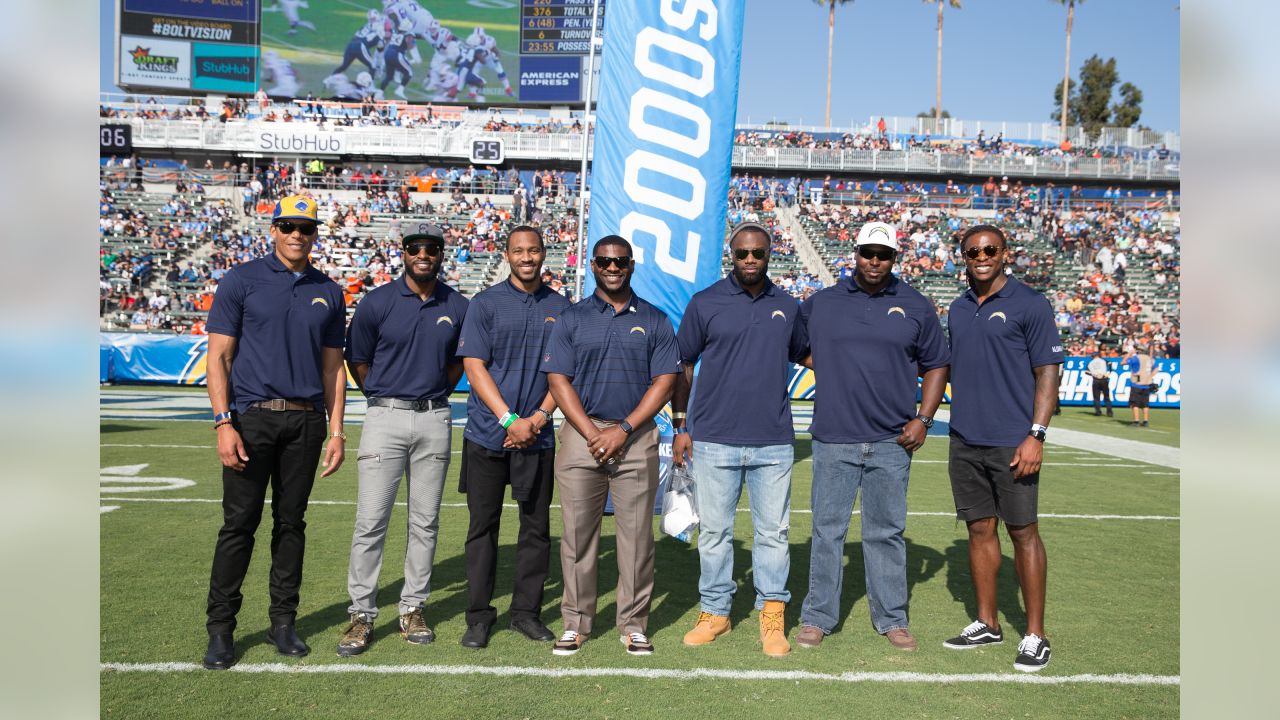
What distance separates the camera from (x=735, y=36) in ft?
25.6

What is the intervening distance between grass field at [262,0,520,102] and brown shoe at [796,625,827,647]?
38400 mm

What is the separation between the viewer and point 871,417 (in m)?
5.03

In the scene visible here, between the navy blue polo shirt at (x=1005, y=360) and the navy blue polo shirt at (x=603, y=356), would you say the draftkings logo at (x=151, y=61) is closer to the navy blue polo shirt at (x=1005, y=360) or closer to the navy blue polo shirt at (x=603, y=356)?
the navy blue polo shirt at (x=603, y=356)

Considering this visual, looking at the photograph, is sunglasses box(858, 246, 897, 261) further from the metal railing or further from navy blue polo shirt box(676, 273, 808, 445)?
the metal railing

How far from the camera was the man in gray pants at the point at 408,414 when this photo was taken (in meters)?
4.91

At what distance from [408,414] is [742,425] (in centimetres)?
176

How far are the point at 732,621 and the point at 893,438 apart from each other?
1.43m

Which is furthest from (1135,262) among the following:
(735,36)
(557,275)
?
(735,36)

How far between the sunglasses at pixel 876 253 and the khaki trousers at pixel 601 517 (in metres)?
1.46

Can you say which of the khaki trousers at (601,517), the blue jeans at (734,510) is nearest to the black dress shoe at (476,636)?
the khaki trousers at (601,517)

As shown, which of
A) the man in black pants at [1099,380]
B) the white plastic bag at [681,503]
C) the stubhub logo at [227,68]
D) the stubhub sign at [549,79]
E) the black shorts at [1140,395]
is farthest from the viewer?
the stubhub logo at [227,68]

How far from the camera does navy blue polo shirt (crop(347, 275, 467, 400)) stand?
16.3 ft

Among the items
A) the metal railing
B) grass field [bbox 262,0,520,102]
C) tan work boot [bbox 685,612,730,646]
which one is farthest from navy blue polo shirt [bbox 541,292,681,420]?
grass field [bbox 262,0,520,102]
